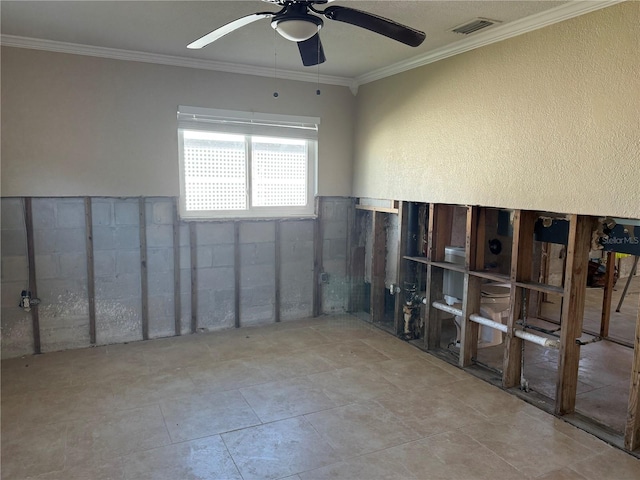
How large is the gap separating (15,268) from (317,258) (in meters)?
2.83

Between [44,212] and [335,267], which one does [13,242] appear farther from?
[335,267]

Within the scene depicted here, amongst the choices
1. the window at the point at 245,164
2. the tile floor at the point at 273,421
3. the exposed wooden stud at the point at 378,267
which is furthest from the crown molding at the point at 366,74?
the tile floor at the point at 273,421

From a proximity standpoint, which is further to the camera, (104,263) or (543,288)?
(104,263)

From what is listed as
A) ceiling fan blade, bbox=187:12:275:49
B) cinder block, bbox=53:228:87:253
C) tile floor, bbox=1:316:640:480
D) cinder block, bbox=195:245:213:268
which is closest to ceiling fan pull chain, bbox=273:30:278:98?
ceiling fan blade, bbox=187:12:275:49

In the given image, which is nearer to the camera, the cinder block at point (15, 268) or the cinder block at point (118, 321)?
the cinder block at point (15, 268)

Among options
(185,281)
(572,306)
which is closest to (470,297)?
(572,306)

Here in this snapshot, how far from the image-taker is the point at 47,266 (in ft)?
13.1

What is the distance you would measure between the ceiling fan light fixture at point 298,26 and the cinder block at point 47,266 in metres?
3.03

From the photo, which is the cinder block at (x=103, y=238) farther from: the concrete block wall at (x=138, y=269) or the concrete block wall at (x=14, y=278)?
the concrete block wall at (x=14, y=278)

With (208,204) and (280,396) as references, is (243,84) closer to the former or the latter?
(208,204)

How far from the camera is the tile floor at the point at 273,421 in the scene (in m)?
2.49

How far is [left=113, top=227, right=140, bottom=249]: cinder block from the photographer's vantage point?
421 centimetres

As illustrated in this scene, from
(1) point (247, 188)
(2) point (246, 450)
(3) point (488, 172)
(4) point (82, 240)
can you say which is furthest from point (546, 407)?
(4) point (82, 240)

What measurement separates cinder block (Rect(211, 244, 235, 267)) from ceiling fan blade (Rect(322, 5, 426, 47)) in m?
2.88
